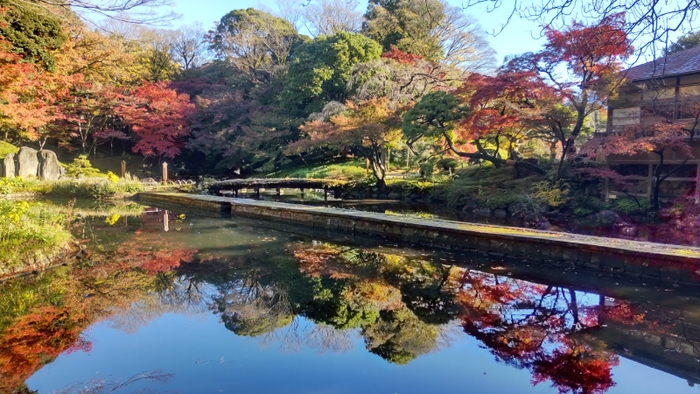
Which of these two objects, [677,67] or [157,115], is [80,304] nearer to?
[677,67]

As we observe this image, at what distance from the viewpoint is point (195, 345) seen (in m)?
4.15

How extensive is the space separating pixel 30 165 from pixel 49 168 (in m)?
0.70

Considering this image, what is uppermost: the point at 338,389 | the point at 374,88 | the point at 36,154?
the point at 374,88

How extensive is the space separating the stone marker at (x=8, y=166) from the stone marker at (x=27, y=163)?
25 cm

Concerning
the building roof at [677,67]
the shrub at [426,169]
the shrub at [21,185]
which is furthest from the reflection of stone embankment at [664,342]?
the shrub at [21,185]

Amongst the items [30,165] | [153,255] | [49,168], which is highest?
[30,165]

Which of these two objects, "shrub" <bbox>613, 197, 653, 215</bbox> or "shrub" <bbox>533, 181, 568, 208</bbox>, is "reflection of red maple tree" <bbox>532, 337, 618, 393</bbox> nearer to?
"shrub" <bbox>613, 197, 653, 215</bbox>

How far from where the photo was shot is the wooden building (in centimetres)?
A: 1078

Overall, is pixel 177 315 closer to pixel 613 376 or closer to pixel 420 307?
pixel 420 307

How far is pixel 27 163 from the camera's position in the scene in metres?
19.2

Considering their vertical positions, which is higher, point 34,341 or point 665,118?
point 665,118

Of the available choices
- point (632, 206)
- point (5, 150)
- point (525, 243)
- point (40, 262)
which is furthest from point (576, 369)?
point (5, 150)

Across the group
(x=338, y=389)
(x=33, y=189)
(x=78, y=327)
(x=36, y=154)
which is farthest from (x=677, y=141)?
(x=36, y=154)

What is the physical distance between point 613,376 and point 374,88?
16.7 meters
